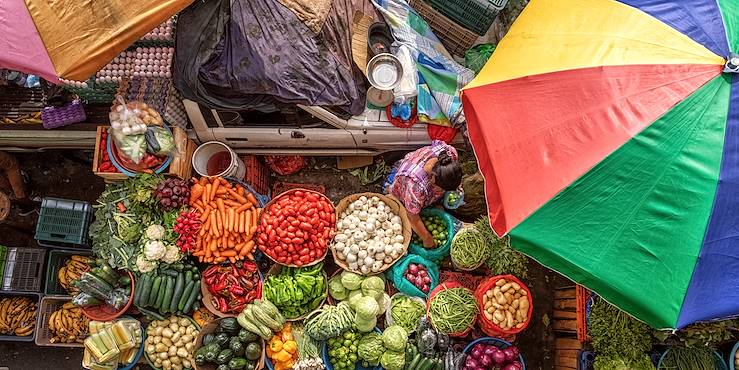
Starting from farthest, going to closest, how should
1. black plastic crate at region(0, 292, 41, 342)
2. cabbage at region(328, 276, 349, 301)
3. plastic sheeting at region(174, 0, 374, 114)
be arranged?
black plastic crate at region(0, 292, 41, 342) → cabbage at region(328, 276, 349, 301) → plastic sheeting at region(174, 0, 374, 114)

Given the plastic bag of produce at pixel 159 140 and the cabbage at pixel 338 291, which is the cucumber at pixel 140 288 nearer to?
the plastic bag of produce at pixel 159 140

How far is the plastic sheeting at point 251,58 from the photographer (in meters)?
4.62

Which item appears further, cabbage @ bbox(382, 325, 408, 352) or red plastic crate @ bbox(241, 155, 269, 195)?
red plastic crate @ bbox(241, 155, 269, 195)

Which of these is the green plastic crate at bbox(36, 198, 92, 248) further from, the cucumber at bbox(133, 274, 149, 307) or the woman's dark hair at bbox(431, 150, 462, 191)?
the woman's dark hair at bbox(431, 150, 462, 191)

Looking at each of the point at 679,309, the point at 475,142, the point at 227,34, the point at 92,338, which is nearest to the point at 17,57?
the point at 227,34

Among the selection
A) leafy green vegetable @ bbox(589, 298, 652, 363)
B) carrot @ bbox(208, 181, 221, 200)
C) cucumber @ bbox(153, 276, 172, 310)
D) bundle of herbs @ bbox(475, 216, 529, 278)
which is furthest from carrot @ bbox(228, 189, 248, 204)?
leafy green vegetable @ bbox(589, 298, 652, 363)

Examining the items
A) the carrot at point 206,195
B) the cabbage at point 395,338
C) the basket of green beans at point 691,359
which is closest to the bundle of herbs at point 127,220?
the carrot at point 206,195

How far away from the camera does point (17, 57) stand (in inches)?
152

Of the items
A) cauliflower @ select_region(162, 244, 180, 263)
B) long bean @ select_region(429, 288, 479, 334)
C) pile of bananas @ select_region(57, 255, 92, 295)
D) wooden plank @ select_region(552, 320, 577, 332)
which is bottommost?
wooden plank @ select_region(552, 320, 577, 332)

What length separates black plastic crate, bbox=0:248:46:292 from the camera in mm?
5641

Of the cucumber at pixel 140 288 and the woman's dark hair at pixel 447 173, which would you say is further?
the cucumber at pixel 140 288

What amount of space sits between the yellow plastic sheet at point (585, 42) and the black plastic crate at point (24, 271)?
4764 millimetres

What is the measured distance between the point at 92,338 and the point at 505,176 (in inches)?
155

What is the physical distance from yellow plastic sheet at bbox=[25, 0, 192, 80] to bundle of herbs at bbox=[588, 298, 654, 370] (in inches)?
165
